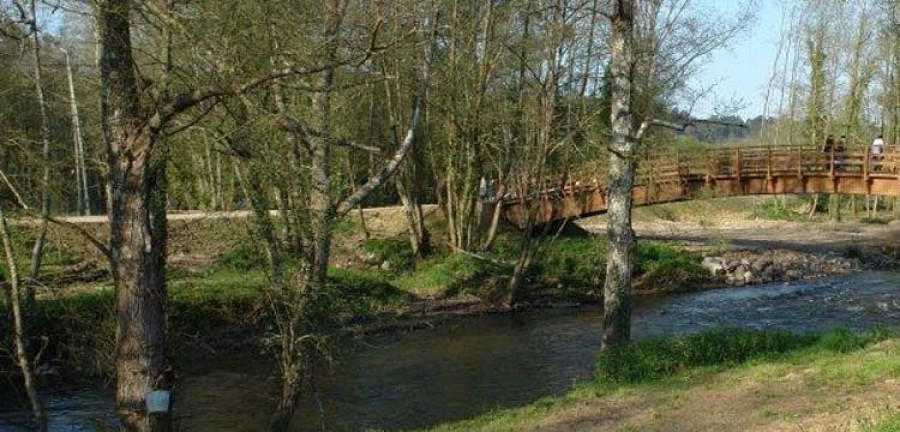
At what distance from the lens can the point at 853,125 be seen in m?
47.7

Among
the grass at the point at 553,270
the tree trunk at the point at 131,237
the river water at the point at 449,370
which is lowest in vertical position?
the river water at the point at 449,370

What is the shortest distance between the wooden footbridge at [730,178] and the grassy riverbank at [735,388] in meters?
18.6

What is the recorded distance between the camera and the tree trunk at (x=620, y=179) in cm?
1396

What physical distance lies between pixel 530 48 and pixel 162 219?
1655 centimetres

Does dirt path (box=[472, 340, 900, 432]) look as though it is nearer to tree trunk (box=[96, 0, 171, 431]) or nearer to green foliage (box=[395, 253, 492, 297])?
tree trunk (box=[96, 0, 171, 431])

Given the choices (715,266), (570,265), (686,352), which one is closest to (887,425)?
(686,352)

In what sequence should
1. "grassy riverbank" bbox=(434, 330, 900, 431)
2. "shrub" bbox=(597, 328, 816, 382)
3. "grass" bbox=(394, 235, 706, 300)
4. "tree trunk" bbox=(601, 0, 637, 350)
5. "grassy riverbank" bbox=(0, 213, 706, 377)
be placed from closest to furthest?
"grassy riverbank" bbox=(434, 330, 900, 431) < "shrub" bbox=(597, 328, 816, 382) < "tree trunk" bbox=(601, 0, 637, 350) < "grassy riverbank" bbox=(0, 213, 706, 377) < "grass" bbox=(394, 235, 706, 300)

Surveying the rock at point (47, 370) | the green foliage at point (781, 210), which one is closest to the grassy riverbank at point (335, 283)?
the rock at point (47, 370)

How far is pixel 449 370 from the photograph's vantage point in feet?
58.7

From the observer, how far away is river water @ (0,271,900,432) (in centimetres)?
1466

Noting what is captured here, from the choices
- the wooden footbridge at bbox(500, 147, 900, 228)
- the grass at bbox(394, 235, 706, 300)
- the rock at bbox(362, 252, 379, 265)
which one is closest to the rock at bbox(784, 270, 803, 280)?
the wooden footbridge at bbox(500, 147, 900, 228)

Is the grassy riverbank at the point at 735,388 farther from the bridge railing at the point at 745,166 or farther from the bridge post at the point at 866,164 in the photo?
the bridge post at the point at 866,164

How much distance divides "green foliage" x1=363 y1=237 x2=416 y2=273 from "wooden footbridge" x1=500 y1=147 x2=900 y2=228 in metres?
4.14

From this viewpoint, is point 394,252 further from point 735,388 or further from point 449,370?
point 735,388
